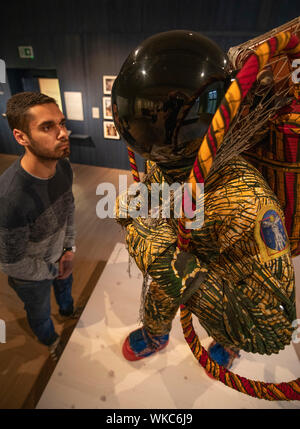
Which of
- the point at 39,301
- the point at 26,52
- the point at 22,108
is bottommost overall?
the point at 39,301

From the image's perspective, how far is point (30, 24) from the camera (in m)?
4.20

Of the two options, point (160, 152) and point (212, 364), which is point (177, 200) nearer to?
A: point (160, 152)

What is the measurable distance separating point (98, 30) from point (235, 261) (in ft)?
14.8

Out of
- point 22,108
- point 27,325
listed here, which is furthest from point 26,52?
point 27,325

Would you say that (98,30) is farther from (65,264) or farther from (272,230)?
(272,230)

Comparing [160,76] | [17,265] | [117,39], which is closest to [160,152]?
[160,76]

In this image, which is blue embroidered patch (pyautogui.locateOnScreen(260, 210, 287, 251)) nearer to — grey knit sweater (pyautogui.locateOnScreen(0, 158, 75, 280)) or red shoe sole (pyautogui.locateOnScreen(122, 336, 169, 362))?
grey knit sweater (pyautogui.locateOnScreen(0, 158, 75, 280))

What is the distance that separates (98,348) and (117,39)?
4.30 meters

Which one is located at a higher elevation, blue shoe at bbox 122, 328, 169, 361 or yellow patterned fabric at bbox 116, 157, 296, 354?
yellow patterned fabric at bbox 116, 157, 296, 354

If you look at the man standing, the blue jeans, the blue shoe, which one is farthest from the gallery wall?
the blue shoe

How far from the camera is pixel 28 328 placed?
6.59 ft

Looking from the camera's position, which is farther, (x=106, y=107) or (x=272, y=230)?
(x=106, y=107)

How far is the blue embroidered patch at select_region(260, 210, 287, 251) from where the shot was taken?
0.70m

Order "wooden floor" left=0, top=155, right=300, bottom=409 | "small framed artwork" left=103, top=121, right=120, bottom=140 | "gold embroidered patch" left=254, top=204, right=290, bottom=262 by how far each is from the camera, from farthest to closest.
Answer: "small framed artwork" left=103, top=121, right=120, bottom=140 → "wooden floor" left=0, top=155, right=300, bottom=409 → "gold embroidered patch" left=254, top=204, right=290, bottom=262
